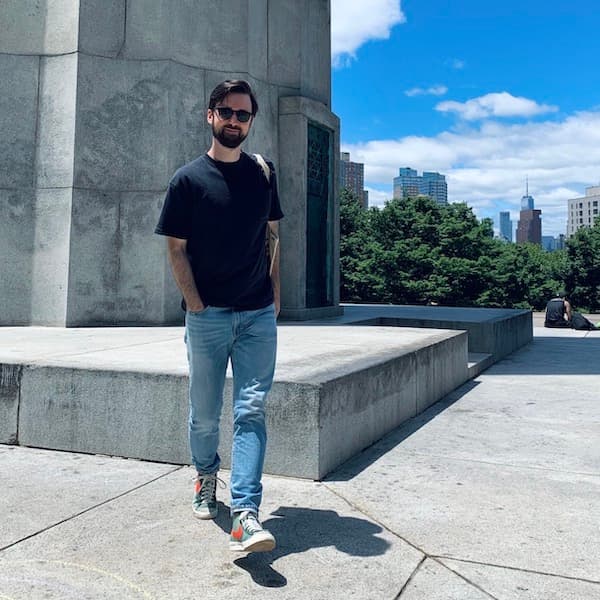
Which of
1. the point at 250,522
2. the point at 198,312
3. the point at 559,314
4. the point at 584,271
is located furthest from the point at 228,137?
the point at 584,271

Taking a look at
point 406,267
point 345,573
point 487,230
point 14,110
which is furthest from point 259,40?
point 487,230

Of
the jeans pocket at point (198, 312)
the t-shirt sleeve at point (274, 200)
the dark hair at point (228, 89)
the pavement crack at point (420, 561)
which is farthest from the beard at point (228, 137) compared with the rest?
the pavement crack at point (420, 561)

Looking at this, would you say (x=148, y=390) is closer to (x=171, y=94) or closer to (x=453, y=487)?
(x=453, y=487)

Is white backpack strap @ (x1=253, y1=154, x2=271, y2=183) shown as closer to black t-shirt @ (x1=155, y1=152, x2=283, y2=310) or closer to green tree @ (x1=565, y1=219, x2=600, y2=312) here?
black t-shirt @ (x1=155, y1=152, x2=283, y2=310)

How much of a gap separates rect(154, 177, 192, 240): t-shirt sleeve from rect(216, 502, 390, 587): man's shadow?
1.48 metres

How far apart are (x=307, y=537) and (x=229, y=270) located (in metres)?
1.33

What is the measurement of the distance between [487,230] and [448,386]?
35002mm

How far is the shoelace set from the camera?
273cm

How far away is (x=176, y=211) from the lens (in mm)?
2982

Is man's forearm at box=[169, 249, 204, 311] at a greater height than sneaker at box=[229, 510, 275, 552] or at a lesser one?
greater

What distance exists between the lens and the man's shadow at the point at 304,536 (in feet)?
9.07

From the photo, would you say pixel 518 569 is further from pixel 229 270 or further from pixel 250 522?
pixel 229 270

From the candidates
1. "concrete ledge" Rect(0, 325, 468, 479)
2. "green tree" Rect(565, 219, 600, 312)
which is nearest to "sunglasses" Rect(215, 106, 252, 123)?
"concrete ledge" Rect(0, 325, 468, 479)

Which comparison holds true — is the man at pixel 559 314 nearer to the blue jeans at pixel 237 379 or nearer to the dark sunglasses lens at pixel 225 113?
the blue jeans at pixel 237 379
